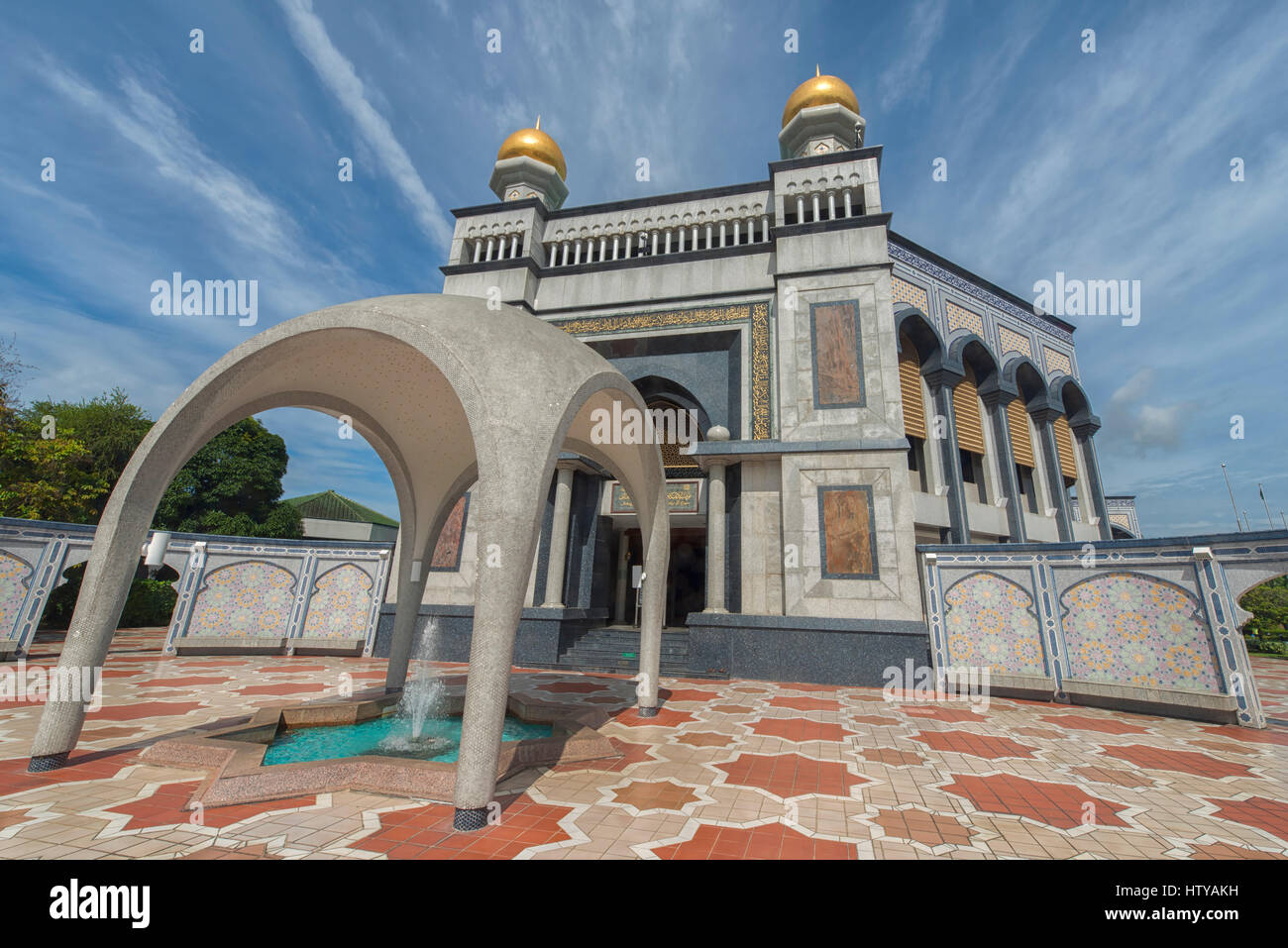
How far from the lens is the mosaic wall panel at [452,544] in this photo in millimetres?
10883

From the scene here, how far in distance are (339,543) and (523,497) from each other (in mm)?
9968

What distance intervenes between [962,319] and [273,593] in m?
19.3

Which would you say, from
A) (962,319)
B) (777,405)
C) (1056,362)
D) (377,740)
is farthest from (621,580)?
(1056,362)

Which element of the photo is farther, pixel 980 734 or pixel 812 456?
pixel 812 456

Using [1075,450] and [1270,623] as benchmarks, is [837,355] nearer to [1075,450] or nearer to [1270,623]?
[1075,450]

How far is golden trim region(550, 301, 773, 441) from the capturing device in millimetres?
10734

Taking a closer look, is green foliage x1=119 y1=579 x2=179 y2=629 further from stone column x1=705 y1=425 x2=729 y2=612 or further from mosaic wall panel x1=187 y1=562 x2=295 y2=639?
stone column x1=705 y1=425 x2=729 y2=612

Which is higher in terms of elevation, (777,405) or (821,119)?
(821,119)

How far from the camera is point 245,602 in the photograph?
34.1 feet

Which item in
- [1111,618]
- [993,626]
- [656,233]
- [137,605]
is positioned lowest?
[137,605]

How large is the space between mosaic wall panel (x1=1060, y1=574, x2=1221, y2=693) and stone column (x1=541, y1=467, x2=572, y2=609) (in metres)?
8.63
